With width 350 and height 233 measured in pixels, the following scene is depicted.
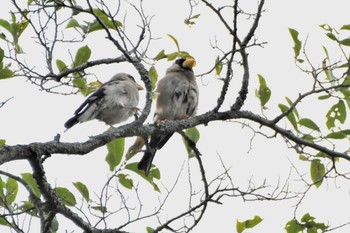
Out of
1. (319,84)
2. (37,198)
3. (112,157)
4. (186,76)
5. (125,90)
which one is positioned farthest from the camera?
(186,76)

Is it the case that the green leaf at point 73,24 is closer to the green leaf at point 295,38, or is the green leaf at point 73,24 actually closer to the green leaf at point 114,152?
the green leaf at point 114,152

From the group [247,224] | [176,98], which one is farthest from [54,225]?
[176,98]

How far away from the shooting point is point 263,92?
11.8 feet

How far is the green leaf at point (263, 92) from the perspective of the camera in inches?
142

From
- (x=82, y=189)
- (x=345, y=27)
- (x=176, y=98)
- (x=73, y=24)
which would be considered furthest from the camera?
(x=176, y=98)

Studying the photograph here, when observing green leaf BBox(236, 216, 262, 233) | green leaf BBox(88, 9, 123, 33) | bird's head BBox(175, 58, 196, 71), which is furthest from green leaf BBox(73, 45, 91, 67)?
bird's head BBox(175, 58, 196, 71)

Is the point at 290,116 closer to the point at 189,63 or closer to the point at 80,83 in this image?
the point at 80,83

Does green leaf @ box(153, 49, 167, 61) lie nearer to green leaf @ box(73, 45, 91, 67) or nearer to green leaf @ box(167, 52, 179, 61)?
green leaf @ box(167, 52, 179, 61)

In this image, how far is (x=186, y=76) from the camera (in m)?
5.80

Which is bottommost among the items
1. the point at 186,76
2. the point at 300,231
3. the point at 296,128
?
the point at 300,231

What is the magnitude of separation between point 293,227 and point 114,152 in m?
1.00

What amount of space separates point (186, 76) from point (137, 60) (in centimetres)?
250

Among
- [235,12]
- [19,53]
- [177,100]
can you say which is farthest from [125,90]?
[235,12]

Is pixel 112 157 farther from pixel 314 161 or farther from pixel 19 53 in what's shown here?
pixel 314 161
